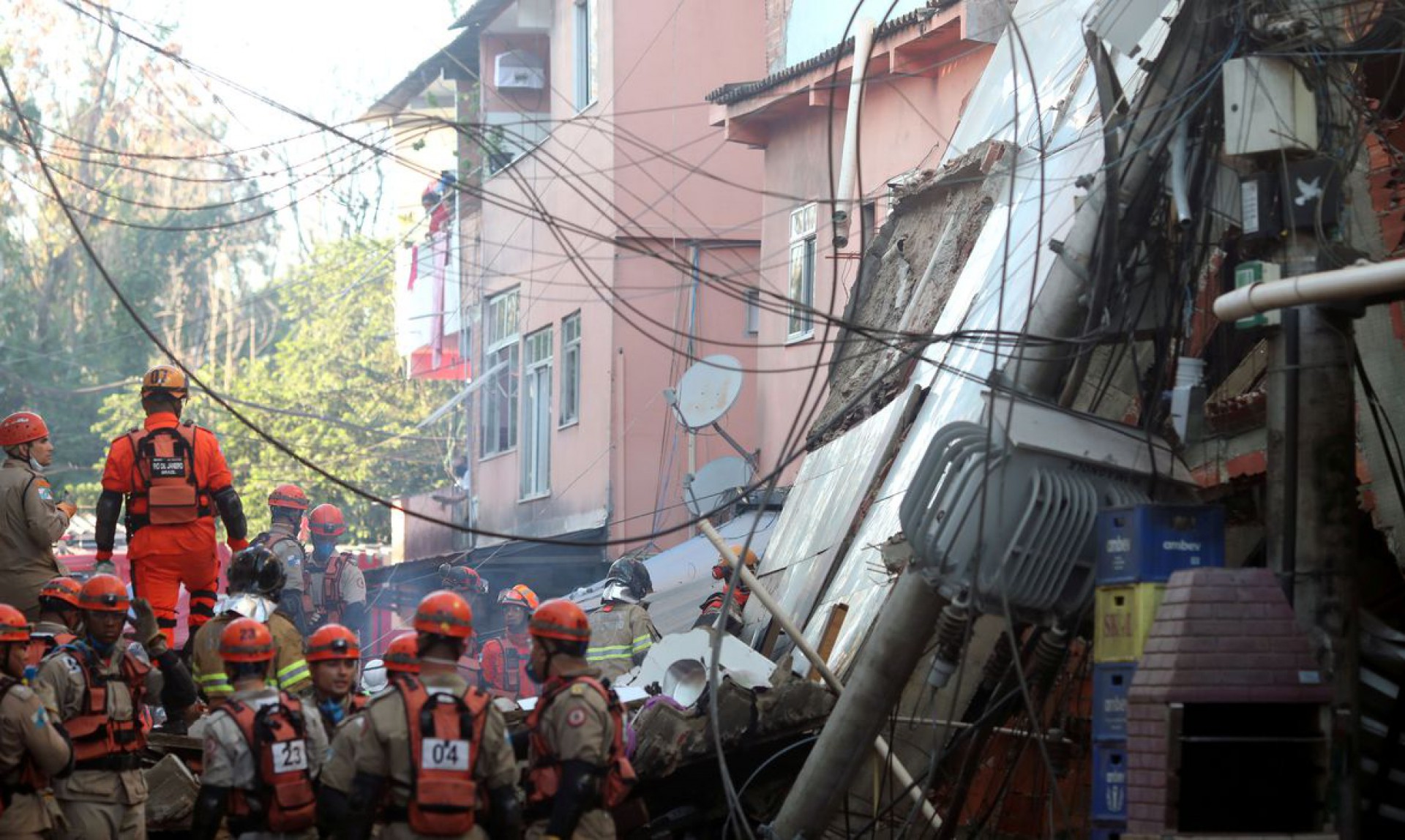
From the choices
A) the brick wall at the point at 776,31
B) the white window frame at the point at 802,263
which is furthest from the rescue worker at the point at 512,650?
the brick wall at the point at 776,31

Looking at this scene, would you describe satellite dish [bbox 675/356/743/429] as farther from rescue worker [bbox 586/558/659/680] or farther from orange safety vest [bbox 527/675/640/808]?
orange safety vest [bbox 527/675/640/808]

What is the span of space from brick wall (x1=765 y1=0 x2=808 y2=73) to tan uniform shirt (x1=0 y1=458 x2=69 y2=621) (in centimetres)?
1535

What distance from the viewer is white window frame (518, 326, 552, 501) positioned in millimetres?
29234

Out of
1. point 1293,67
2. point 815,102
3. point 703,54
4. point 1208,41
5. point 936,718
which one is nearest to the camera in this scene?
point 1293,67

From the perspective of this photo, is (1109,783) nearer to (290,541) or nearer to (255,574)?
(255,574)

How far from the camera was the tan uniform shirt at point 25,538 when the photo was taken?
34.8ft

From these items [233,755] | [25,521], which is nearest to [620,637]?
[25,521]

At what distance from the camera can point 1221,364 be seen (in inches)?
428

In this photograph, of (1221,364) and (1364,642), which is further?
(1221,364)

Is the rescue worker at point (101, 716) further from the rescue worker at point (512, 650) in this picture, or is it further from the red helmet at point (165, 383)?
the rescue worker at point (512, 650)

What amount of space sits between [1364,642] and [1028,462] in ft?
6.24

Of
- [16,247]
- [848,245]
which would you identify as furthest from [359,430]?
[848,245]

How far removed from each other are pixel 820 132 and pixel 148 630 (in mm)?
13672

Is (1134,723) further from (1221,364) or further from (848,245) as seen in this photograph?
(848,245)
